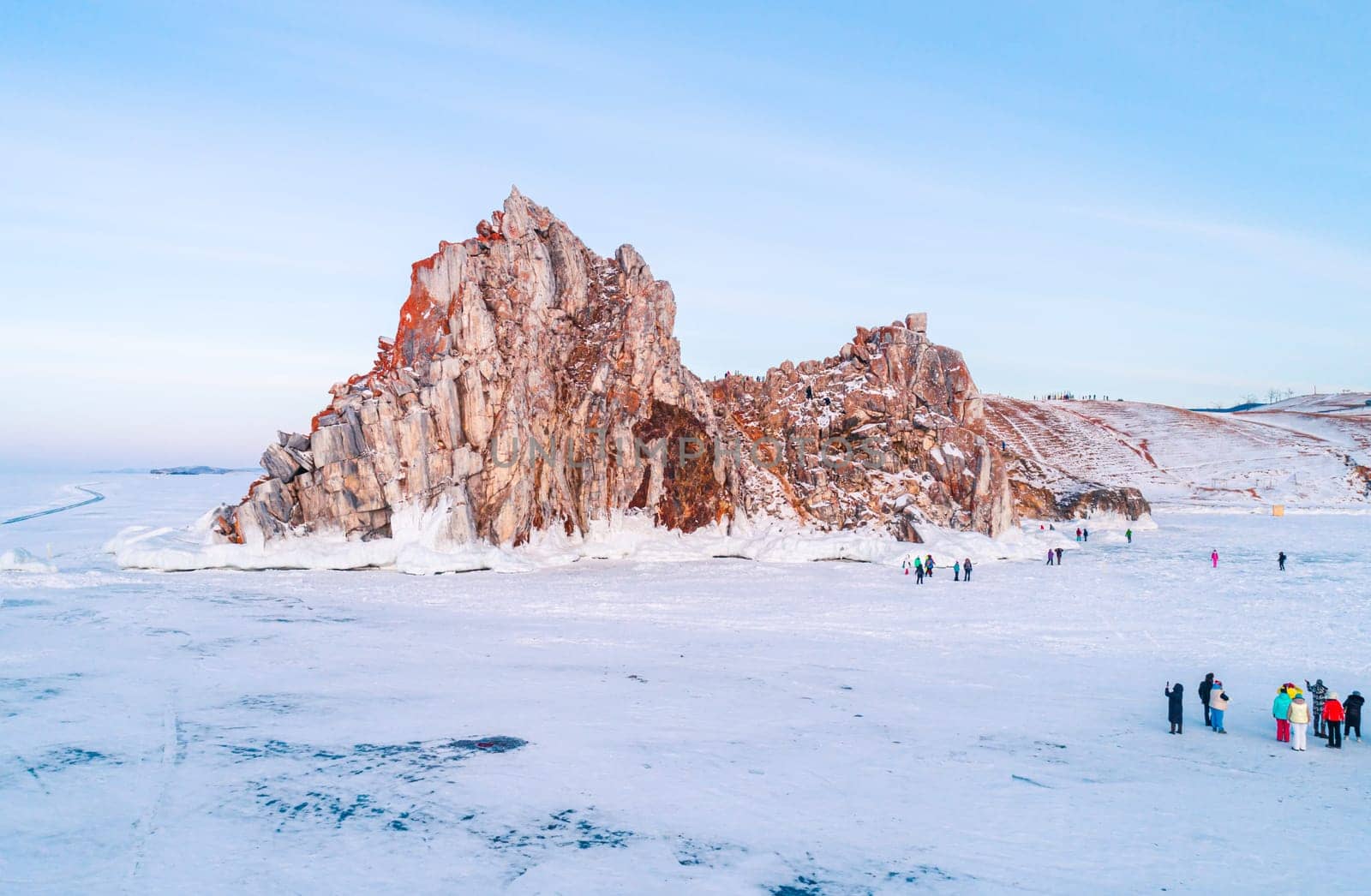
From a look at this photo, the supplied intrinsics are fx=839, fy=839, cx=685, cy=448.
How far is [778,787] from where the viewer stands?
1426 centimetres

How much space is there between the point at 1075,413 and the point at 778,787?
140 metres

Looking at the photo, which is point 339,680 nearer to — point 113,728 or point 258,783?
point 113,728

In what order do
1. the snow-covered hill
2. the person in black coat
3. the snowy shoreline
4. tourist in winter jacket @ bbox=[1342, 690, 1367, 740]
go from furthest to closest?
the snow-covered hill → the snowy shoreline → the person in black coat → tourist in winter jacket @ bbox=[1342, 690, 1367, 740]

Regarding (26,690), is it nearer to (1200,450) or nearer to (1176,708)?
(1176,708)

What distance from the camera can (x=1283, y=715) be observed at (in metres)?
17.2

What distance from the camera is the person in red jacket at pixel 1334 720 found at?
17016mm

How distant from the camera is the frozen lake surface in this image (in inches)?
451

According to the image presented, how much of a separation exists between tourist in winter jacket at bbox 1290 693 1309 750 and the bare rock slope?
121 ft

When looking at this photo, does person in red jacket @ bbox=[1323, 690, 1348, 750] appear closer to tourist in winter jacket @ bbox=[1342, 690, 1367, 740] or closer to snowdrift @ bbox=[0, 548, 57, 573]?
tourist in winter jacket @ bbox=[1342, 690, 1367, 740]

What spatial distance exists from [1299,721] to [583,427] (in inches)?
1627

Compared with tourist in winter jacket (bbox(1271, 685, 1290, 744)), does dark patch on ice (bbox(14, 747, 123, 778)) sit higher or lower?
lower

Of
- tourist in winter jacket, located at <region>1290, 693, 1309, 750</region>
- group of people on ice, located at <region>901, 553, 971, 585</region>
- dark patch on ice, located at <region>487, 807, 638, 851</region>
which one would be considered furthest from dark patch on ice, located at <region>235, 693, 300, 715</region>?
group of people on ice, located at <region>901, 553, 971, 585</region>

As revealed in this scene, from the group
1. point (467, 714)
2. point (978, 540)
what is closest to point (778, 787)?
point (467, 714)

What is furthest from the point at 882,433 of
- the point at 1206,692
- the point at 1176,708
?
the point at 1176,708
